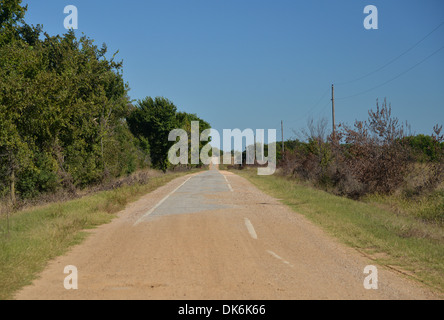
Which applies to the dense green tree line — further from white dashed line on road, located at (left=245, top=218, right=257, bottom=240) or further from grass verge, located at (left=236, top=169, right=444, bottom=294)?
grass verge, located at (left=236, top=169, right=444, bottom=294)

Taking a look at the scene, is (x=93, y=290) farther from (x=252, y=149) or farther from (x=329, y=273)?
(x=252, y=149)

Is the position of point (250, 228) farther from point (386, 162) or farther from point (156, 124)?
point (156, 124)

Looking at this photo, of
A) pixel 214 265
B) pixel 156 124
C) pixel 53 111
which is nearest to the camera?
pixel 214 265

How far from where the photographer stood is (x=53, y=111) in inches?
707

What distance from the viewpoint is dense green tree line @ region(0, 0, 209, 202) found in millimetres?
17031

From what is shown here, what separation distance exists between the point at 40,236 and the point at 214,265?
4401 millimetres

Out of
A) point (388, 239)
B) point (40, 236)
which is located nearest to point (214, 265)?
point (40, 236)

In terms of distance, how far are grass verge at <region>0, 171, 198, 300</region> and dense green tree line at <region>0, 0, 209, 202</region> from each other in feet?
18.3

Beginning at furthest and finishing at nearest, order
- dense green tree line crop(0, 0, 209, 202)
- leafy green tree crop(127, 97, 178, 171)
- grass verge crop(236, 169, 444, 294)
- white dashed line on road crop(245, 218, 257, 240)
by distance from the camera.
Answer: leafy green tree crop(127, 97, 178, 171) < dense green tree line crop(0, 0, 209, 202) < white dashed line on road crop(245, 218, 257, 240) < grass verge crop(236, 169, 444, 294)

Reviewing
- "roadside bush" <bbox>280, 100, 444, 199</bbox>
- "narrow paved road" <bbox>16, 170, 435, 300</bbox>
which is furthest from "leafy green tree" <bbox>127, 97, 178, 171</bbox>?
"narrow paved road" <bbox>16, 170, 435, 300</bbox>

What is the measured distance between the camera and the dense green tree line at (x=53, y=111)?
55.9 feet

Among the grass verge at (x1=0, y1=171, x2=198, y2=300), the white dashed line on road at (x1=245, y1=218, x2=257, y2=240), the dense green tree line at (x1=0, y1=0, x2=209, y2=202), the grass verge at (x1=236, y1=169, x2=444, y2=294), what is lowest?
the grass verge at (x1=236, y1=169, x2=444, y2=294)
